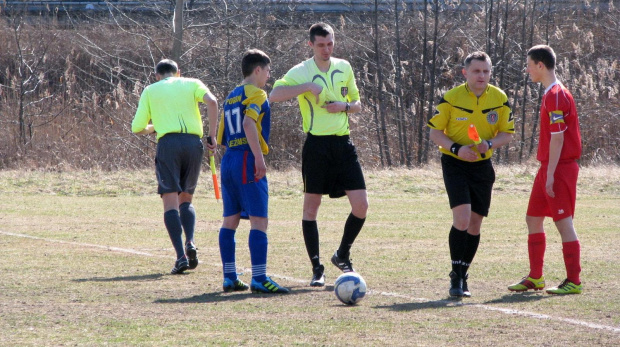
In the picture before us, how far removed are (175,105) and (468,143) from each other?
2840 mm

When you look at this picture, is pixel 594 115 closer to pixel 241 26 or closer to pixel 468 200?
pixel 241 26

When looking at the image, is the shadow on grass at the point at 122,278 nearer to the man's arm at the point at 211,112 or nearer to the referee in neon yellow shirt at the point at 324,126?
the man's arm at the point at 211,112

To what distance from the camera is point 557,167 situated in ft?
22.4

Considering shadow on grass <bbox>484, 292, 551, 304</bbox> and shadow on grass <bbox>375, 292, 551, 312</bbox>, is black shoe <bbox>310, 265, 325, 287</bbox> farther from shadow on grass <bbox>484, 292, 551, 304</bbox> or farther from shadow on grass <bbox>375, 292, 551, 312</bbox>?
shadow on grass <bbox>484, 292, 551, 304</bbox>

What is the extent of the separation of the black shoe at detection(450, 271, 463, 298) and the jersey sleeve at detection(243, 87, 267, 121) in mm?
1910

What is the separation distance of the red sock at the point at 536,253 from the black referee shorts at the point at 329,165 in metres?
1.45

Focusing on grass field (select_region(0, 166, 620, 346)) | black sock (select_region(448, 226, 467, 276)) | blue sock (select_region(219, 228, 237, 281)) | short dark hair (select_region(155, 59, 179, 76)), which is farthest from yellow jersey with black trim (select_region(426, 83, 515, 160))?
short dark hair (select_region(155, 59, 179, 76))

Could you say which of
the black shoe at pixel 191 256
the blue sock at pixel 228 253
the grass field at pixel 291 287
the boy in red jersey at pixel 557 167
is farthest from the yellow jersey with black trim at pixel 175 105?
the boy in red jersey at pixel 557 167

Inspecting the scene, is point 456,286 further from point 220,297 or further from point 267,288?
point 220,297

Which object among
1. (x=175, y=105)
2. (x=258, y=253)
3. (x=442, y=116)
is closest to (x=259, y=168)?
(x=258, y=253)

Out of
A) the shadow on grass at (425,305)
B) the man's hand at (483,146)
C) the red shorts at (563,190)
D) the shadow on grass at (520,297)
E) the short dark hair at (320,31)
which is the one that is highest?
the short dark hair at (320,31)

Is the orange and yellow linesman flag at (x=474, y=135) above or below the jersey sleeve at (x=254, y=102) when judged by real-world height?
below

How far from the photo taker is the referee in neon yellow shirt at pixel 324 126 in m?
7.06

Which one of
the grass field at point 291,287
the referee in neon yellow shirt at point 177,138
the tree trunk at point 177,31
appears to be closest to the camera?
the grass field at point 291,287
